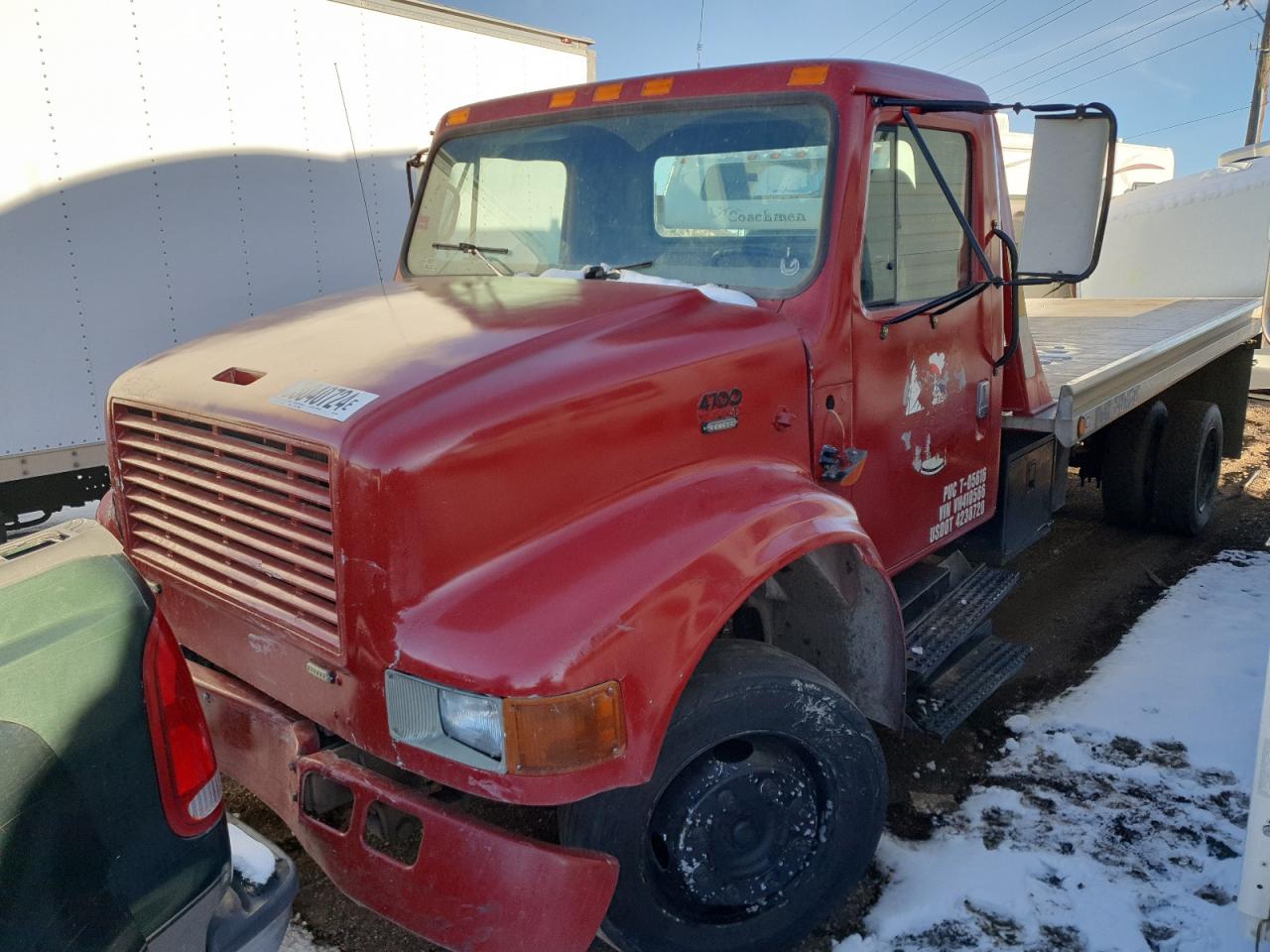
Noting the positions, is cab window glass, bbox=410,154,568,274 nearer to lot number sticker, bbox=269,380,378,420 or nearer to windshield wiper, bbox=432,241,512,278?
windshield wiper, bbox=432,241,512,278

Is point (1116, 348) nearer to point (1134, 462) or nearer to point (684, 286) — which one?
point (1134, 462)

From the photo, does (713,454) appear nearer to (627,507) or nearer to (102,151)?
(627,507)

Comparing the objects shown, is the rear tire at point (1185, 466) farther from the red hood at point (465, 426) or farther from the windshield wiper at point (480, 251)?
the windshield wiper at point (480, 251)

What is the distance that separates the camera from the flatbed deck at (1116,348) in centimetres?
399

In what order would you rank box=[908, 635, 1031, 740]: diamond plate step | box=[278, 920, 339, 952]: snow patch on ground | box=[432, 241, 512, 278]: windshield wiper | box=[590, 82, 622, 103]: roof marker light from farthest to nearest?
box=[432, 241, 512, 278]: windshield wiper → box=[590, 82, 622, 103]: roof marker light → box=[908, 635, 1031, 740]: diamond plate step → box=[278, 920, 339, 952]: snow patch on ground

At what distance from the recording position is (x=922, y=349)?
3219mm

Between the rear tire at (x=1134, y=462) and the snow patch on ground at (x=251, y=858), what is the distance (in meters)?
5.27

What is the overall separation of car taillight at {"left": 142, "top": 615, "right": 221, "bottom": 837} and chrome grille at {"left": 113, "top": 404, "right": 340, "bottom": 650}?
431 mm

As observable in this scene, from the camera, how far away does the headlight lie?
1896 millimetres

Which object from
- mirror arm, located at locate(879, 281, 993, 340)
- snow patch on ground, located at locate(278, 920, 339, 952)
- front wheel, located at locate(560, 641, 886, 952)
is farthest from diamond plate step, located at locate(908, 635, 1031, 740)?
snow patch on ground, located at locate(278, 920, 339, 952)

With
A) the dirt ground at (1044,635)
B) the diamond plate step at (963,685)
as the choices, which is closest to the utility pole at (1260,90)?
the dirt ground at (1044,635)

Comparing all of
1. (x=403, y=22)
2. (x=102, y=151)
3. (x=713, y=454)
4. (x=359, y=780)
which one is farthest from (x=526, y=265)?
(x=403, y=22)

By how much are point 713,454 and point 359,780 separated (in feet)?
3.84

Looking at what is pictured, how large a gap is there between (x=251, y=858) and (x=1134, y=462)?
5.46m
